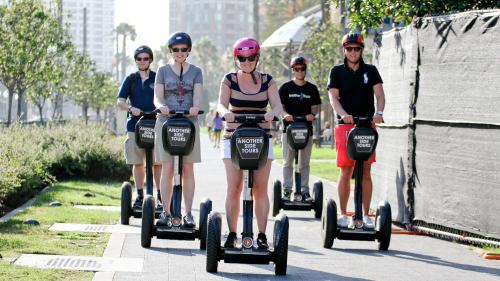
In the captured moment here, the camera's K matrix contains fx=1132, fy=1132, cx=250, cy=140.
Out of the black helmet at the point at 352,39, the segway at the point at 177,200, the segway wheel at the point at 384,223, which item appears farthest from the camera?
the black helmet at the point at 352,39

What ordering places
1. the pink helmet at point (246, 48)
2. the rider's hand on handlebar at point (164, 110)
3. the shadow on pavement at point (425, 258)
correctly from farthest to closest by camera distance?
the rider's hand on handlebar at point (164, 110)
the shadow on pavement at point (425, 258)
the pink helmet at point (246, 48)

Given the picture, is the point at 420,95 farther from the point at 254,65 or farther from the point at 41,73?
the point at 41,73

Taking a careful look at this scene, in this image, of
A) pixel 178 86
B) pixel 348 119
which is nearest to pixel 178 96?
pixel 178 86

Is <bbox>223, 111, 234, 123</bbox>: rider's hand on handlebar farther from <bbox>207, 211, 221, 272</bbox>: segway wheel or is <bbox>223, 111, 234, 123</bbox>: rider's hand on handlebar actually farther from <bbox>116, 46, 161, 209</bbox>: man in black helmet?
<bbox>116, 46, 161, 209</bbox>: man in black helmet

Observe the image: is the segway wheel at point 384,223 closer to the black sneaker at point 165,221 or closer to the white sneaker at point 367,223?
the white sneaker at point 367,223

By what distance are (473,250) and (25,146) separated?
7963mm

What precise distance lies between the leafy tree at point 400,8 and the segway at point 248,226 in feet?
22.3

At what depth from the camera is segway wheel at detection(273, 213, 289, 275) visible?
8828 millimetres

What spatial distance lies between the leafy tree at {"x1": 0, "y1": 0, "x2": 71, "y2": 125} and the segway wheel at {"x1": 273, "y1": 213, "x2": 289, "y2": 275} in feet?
58.3

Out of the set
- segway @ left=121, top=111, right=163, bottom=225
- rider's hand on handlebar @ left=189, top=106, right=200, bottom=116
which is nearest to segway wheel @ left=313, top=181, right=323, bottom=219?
segway @ left=121, top=111, right=163, bottom=225

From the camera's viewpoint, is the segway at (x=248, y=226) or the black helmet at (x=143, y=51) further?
the black helmet at (x=143, y=51)

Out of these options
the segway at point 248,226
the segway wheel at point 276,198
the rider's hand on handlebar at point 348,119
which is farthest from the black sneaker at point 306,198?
the segway at point 248,226

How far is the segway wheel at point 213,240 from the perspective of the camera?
8.87 meters

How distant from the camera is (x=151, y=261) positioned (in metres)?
9.65
